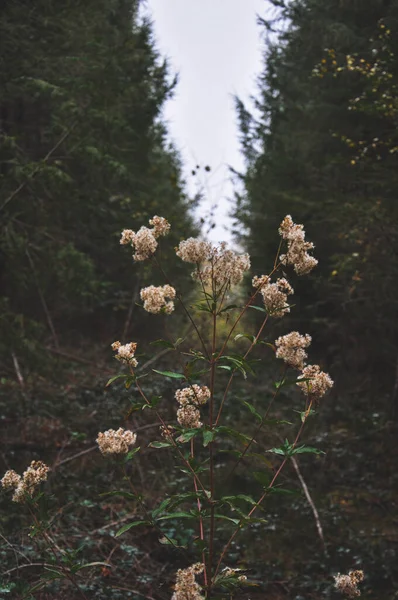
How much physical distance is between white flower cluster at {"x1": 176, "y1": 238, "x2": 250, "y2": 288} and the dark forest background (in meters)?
1.54

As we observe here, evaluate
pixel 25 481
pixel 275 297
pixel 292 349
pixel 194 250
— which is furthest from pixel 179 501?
pixel 194 250

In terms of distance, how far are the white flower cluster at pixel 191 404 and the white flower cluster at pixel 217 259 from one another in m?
0.52

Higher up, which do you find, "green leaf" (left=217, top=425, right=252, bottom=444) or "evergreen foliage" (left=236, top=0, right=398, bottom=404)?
"evergreen foliage" (left=236, top=0, right=398, bottom=404)

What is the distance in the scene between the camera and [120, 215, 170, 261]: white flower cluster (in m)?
2.84

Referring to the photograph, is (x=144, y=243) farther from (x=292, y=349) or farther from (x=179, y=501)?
(x=179, y=501)

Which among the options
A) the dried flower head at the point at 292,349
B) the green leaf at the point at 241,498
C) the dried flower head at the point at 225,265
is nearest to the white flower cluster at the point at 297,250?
the dried flower head at the point at 225,265

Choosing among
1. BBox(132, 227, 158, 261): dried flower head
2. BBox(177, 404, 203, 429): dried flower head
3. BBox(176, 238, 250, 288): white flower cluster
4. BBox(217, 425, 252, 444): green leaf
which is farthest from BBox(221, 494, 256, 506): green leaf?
BBox(132, 227, 158, 261): dried flower head

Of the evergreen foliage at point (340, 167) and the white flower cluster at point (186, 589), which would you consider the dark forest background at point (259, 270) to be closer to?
the evergreen foliage at point (340, 167)

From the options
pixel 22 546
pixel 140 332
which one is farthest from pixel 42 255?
pixel 140 332

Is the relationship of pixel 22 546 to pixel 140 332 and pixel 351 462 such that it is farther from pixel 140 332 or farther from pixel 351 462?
pixel 140 332

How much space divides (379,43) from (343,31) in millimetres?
1456

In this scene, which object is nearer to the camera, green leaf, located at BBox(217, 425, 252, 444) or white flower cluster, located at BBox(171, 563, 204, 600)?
white flower cluster, located at BBox(171, 563, 204, 600)

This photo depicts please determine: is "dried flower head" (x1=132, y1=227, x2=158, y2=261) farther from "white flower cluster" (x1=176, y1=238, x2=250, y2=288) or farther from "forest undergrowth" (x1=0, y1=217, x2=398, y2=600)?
"forest undergrowth" (x1=0, y1=217, x2=398, y2=600)

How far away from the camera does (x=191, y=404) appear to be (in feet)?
9.28
